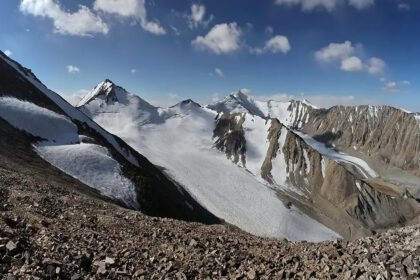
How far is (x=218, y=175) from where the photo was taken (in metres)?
136

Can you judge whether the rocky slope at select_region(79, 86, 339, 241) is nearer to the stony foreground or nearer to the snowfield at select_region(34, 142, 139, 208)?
the snowfield at select_region(34, 142, 139, 208)

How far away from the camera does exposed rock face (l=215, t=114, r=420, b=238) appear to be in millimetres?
128750

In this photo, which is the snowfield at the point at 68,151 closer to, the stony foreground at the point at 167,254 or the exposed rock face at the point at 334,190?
the stony foreground at the point at 167,254

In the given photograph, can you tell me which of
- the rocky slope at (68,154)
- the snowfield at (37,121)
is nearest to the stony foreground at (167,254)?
the rocky slope at (68,154)

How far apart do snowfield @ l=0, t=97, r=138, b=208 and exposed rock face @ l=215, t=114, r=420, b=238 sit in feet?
272

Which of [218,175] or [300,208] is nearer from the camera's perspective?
[300,208]

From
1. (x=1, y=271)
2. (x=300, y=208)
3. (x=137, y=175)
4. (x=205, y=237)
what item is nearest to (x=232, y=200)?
(x=300, y=208)

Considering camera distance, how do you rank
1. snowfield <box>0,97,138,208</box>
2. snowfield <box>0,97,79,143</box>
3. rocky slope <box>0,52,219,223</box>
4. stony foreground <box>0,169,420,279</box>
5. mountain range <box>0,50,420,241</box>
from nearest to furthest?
stony foreground <box>0,169,420,279</box>, rocky slope <box>0,52,219,223</box>, snowfield <box>0,97,138,208</box>, mountain range <box>0,50,420,241</box>, snowfield <box>0,97,79,143</box>

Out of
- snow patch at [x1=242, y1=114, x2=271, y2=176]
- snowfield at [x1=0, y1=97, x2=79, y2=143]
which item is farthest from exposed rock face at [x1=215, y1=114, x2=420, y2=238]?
snowfield at [x1=0, y1=97, x2=79, y2=143]

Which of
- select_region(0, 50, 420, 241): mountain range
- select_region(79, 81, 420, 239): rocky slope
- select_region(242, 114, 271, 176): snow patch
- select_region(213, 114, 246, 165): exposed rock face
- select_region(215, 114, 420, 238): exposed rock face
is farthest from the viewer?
select_region(213, 114, 246, 165): exposed rock face

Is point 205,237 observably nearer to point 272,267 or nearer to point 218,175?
point 272,267

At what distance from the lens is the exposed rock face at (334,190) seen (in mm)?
128750

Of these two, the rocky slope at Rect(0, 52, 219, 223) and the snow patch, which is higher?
the snow patch

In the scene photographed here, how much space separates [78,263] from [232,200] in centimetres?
10160
